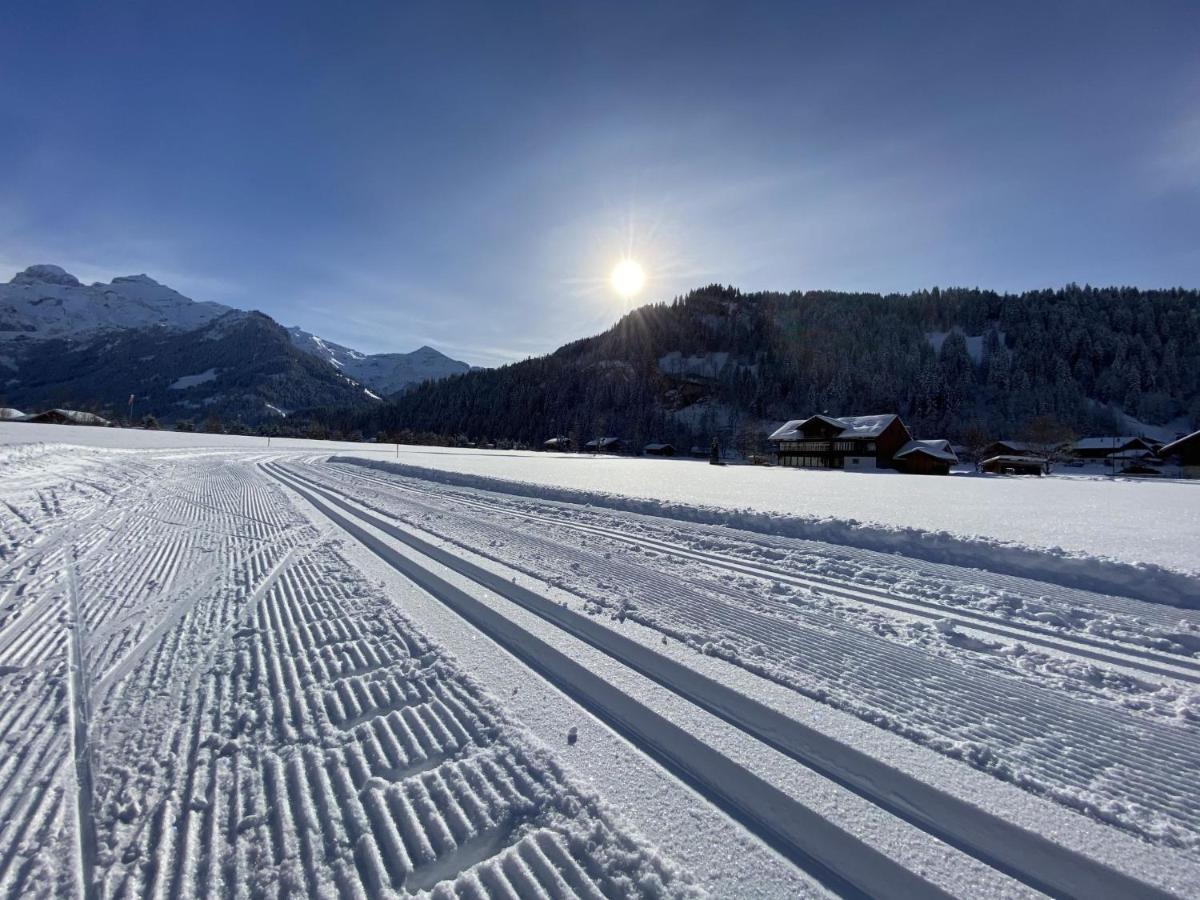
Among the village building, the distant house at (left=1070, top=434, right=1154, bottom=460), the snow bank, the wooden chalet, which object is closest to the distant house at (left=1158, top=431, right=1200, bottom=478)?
the village building

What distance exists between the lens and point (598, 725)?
3.15m

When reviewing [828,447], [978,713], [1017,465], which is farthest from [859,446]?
[978,713]

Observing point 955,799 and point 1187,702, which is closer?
point 955,799

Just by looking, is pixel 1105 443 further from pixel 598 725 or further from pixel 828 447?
pixel 598 725

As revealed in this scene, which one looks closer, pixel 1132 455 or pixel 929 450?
pixel 929 450

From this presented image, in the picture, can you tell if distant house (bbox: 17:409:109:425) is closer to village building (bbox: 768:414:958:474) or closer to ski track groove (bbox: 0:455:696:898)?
ski track groove (bbox: 0:455:696:898)

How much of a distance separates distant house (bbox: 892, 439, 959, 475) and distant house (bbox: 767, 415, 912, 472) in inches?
58.9

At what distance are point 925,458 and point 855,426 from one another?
27.1 ft

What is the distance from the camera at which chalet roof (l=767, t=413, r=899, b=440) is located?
59.8 m

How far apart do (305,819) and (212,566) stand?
557cm

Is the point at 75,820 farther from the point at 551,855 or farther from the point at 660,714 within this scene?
the point at 660,714

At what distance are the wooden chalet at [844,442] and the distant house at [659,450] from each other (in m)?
40.1

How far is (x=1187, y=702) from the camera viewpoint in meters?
3.51

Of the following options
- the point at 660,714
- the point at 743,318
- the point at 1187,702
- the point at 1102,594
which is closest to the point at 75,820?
the point at 660,714
